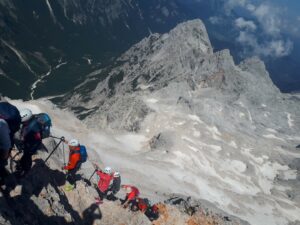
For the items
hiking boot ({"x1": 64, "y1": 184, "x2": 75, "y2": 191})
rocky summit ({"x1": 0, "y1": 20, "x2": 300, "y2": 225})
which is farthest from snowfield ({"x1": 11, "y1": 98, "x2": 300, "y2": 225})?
hiking boot ({"x1": 64, "y1": 184, "x2": 75, "y2": 191})

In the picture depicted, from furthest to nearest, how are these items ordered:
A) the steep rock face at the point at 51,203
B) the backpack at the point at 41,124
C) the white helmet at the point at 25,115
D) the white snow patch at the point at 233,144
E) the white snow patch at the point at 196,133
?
the white snow patch at the point at 233,144 < the white snow patch at the point at 196,133 < the backpack at the point at 41,124 < the white helmet at the point at 25,115 < the steep rock face at the point at 51,203

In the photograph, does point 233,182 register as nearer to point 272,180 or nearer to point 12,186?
point 272,180

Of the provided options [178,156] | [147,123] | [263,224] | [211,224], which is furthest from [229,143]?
[211,224]

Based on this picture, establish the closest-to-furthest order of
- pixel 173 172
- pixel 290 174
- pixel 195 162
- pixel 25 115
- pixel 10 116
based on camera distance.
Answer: pixel 10 116, pixel 25 115, pixel 173 172, pixel 195 162, pixel 290 174

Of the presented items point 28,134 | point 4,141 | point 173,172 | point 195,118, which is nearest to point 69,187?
point 28,134

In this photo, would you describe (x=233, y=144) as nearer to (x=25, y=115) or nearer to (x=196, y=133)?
(x=196, y=133)

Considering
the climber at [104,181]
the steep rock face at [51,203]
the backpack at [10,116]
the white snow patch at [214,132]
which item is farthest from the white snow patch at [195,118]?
the backpack at [10,116]

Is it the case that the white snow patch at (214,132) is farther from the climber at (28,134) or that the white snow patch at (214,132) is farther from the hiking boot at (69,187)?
the climber at (28,134)
